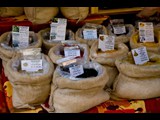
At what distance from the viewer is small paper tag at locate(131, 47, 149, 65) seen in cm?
186

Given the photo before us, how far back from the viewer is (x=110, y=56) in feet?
6.17

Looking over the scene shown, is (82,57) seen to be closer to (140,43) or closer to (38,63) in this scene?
(38,63)

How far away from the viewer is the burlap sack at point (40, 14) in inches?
83.4

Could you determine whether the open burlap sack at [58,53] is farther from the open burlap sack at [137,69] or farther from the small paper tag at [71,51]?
the open burlap sack at [137,69]

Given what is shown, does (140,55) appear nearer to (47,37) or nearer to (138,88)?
(138,88)

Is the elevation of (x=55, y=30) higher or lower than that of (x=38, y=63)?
higher

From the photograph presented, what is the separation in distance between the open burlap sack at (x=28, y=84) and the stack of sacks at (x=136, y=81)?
412mm

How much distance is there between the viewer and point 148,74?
179 centimetres

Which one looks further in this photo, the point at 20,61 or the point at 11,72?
the point at 20,61

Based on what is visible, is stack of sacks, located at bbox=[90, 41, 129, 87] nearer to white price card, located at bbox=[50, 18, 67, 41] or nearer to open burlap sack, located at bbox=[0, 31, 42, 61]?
white price card, located at bbox=[50, 18, 67, 41]

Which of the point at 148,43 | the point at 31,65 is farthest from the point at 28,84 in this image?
the point at 148,43

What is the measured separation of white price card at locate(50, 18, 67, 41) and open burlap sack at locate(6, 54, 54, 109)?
306 mm
